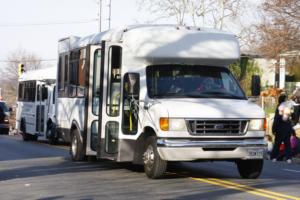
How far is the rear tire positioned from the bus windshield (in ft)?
10.9

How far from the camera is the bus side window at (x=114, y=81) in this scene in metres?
13.6

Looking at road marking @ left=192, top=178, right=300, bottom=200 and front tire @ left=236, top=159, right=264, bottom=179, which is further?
front tire @ left=236, top=159, right=264, bottom=179

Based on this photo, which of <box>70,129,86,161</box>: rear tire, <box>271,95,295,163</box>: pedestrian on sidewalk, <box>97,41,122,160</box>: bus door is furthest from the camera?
<box>271,95,295,163</box>: pedestrian on sidewalk

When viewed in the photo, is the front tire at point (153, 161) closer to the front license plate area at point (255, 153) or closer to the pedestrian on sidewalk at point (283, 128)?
the front license plate area at point (255, 153)

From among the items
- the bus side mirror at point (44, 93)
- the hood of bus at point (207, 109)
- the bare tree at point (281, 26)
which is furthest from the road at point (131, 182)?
the bare tree at point (281, 26)

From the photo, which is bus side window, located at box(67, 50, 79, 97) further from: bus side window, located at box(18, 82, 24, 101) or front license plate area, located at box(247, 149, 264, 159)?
bus side window, located at box(18, 82, 24, 101)

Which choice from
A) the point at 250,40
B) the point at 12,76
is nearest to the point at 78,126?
the point at 250,40

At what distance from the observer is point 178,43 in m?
13.0

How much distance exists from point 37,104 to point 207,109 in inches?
629

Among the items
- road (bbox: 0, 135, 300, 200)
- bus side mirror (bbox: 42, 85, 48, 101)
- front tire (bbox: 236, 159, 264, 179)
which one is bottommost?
road (bbox: 0, 135, 300, 200)

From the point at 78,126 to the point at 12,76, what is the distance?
87856mm

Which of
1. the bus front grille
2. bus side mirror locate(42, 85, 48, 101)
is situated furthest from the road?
bus side mirror locate(42, 85, 48, 101)

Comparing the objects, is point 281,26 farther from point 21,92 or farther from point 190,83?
point 190,83

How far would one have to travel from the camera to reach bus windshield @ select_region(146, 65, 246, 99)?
12.7 m
